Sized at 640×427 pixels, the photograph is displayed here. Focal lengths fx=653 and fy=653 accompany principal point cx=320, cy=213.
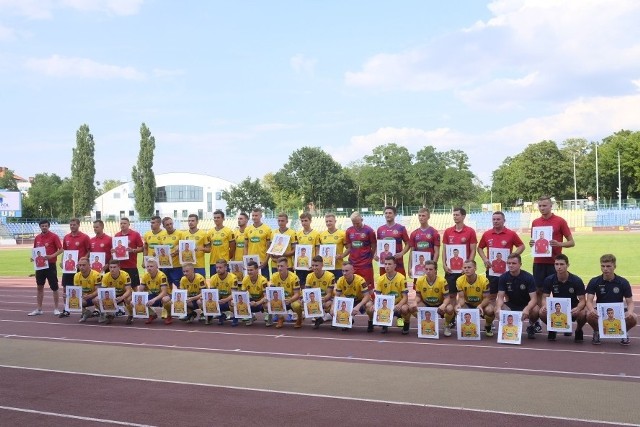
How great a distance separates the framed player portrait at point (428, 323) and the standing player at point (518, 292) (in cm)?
93

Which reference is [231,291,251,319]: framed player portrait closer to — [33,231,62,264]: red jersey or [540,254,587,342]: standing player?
[33,231,62,264]: red jersey

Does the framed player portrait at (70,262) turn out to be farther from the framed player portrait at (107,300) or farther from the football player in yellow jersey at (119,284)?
the framed player portrait at (107,300)

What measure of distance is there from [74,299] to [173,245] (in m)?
2.15

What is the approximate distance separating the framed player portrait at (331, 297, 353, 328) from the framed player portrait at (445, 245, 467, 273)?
1760mm

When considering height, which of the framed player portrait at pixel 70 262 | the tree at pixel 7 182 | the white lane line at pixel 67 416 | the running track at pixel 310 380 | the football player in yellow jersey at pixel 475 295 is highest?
the tree at pixel 7 182

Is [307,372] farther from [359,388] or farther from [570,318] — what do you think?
[570,318]

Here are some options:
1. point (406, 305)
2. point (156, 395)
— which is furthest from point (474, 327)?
point (156, 395)

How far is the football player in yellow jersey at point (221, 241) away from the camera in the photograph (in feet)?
41.3

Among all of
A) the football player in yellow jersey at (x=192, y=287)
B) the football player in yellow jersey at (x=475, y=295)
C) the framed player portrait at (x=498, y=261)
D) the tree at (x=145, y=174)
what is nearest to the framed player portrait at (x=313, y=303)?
the football player in yellow jersey at (x=192, y=287)

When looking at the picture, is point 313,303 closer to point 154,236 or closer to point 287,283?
point 287,283

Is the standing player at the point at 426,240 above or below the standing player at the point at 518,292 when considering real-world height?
above

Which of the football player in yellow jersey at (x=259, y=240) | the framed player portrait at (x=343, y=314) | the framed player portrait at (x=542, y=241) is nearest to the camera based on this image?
the framed player portrait at (x=542, y=241)

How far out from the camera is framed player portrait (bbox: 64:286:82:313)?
12570 mm

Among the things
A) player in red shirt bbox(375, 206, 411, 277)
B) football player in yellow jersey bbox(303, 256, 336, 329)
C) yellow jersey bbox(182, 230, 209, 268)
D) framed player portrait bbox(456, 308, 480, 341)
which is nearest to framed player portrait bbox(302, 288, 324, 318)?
football player in yellow jersey bbox(303, 256, 336, 329)
